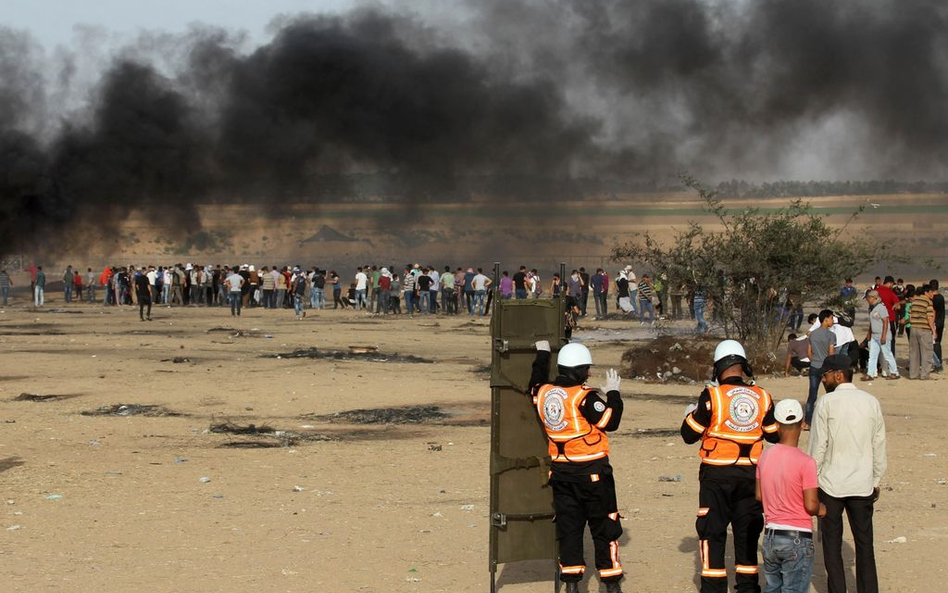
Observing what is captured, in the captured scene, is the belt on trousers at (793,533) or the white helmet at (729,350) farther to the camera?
the white helmet at (729,350)

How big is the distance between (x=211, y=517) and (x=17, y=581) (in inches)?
82.4

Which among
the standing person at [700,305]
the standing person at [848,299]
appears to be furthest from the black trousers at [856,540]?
the standing person at [700,305]

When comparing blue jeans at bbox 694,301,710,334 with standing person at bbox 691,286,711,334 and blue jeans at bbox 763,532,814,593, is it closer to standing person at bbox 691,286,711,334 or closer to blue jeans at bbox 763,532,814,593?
standing person at bbox 691,286,711,334

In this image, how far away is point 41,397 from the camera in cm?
1689

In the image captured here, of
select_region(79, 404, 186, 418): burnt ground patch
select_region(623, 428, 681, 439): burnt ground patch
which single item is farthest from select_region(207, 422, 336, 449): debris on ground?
select_region(623, 428, 681, 439): burnt ground patch

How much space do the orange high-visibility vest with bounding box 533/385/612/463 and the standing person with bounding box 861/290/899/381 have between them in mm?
12032

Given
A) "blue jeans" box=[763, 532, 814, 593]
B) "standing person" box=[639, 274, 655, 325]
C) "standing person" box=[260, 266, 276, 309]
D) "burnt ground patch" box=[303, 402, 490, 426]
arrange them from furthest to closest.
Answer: "standing person" box=[260, 266, 276, 309]
"standing person" box=[639, 274, 655, 325]
"burnt ground patch" box=[303, 402, 490, 426]
"blue jeans" box=[763, 532, 814, 593]

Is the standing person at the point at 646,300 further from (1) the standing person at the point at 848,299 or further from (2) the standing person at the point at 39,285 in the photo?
(2) the standing person at the point at 39,285

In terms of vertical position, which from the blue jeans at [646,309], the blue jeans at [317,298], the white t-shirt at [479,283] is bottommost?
the blue jeans at [646,309]

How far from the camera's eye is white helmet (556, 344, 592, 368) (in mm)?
6895

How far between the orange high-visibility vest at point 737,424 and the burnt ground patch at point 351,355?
52.1 ft

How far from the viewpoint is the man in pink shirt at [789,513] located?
6.14 meters

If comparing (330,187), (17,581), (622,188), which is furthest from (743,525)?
(622,188)

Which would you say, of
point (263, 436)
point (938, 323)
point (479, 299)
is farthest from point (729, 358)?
point (479, 299)
